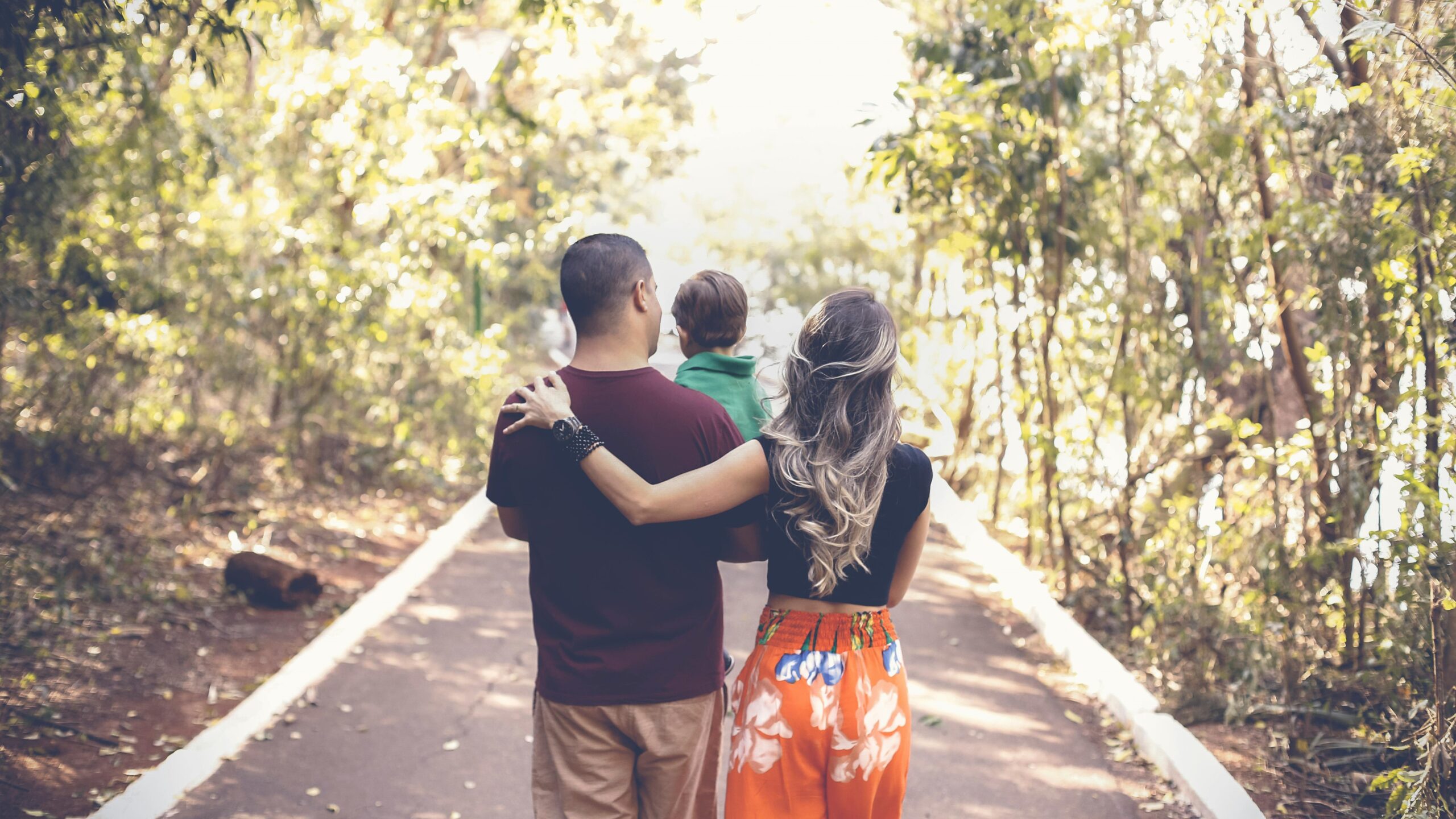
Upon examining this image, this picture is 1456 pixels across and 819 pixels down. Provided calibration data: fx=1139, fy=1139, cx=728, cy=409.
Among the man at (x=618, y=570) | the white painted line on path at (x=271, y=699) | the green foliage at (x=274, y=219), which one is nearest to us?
the man at (x=618, y=570)

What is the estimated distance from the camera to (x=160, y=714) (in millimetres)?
5418

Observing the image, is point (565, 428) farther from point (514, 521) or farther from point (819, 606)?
point (819, 606)

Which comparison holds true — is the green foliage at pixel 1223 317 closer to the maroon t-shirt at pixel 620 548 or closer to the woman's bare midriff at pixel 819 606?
the woman's bare midriff at pixel 819 606

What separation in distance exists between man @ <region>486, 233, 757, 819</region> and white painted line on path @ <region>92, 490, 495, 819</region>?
8.25 ft

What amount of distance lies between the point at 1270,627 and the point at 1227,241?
2.07 meters

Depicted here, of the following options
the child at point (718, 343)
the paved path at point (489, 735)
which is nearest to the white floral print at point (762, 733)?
the child at point (718, 343)

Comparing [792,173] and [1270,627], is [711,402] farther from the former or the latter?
[792,173]

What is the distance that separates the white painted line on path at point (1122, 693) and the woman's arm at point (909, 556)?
93 mm

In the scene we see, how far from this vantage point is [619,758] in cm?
272

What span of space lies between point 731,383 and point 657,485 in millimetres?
840

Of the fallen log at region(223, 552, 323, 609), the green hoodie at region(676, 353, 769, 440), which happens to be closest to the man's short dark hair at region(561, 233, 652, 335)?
the green hoodie at region(676, 353, 769, 440)

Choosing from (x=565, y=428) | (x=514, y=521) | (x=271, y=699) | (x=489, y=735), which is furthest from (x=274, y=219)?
(x=565, y=428)

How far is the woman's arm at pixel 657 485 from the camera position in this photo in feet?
8.25

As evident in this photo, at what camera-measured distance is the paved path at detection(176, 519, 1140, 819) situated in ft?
15.5
